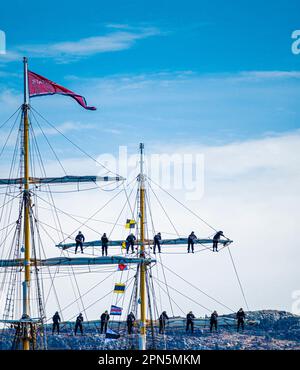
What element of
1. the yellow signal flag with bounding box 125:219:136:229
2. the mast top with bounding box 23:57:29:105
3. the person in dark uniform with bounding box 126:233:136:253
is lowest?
the person in dark uniform with bounding box 126:233:136:253

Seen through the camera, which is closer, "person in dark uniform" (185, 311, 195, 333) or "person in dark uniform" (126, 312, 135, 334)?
"person in dark uniform" (185, 311, 195, 333)

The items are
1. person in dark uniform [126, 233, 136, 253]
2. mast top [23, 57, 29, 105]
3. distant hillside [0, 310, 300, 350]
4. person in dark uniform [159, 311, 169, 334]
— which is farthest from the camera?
distant hillside [0, 310, 300, 350]

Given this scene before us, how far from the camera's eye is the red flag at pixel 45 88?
269 ft

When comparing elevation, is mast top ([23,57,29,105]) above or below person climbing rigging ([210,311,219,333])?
above

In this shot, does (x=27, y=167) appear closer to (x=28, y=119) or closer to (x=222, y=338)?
(x=28, y=119)

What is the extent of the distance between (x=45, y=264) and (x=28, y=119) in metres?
12.6

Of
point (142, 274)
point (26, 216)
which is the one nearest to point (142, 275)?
point (142, 274)

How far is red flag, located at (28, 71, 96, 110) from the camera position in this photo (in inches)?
3233

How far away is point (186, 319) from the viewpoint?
310 feet

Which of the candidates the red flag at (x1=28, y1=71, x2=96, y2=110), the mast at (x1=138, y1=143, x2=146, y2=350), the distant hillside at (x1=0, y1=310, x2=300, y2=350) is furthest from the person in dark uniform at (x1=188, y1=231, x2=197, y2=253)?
the distant hillside at (x1=0, y1=310, x2=300, y2=350)

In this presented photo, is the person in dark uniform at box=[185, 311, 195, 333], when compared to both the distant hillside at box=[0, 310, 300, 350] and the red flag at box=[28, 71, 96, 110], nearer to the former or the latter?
Answer: the red flag at box=[28, 71, 96, 110]

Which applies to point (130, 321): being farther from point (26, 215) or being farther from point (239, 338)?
point (239, 338)

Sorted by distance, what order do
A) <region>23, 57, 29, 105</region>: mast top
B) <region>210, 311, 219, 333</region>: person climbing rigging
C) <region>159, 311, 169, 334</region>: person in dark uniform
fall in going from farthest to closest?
<region>159, 311, 169, 334</region>: person in dark uniform, <region>210, 311, 219, 333</region>: person climbing rigging, <region>23, 57, 29, 105</region>: mast top
